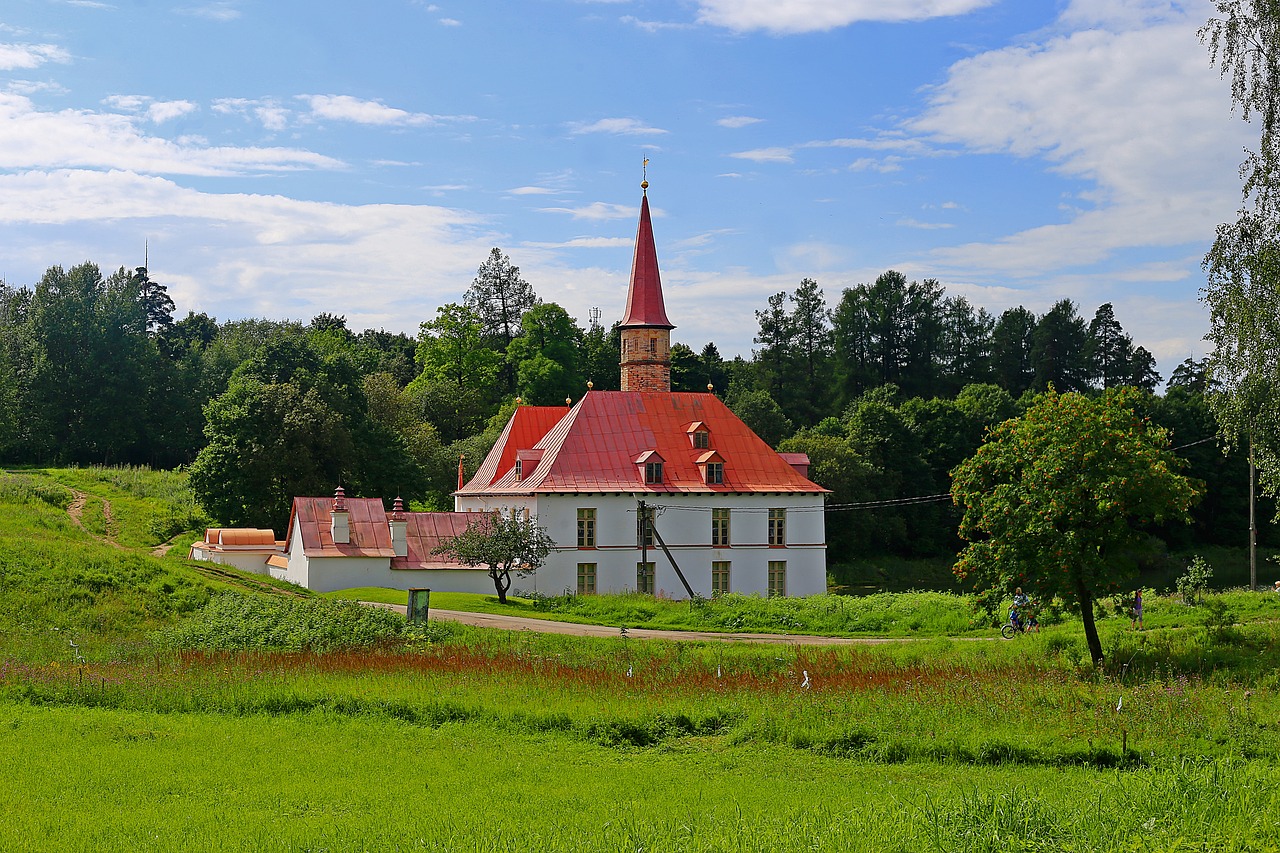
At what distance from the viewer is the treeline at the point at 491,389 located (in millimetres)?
56906

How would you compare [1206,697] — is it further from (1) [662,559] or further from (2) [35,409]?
(2) [35,409]

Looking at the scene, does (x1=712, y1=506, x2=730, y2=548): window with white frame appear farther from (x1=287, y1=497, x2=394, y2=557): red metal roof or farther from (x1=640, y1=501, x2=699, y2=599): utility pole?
(x1=287, y1=497, x2=394, y2=557): red metal roof

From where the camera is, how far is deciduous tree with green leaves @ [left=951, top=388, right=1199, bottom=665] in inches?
861

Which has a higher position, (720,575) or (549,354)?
(549,354)

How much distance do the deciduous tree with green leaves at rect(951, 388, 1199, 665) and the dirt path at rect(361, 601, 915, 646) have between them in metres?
6.24

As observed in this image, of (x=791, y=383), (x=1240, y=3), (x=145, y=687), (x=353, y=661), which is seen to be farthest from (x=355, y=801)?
(x=791, y=383)

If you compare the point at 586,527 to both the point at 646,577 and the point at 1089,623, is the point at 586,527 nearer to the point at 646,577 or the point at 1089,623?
the point at 646,577

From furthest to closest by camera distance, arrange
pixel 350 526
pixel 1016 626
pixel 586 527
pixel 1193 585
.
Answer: pixel 586 527 → pixel 350 526 → pixel 1193 585 → pixel 1016 626

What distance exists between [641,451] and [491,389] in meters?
40.6

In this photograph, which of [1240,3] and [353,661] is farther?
[1240,3]

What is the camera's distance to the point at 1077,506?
22.0 m

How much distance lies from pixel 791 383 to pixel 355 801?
8589cm

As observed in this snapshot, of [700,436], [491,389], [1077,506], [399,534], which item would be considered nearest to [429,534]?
[399,534]

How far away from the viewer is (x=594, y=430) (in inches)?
1944
